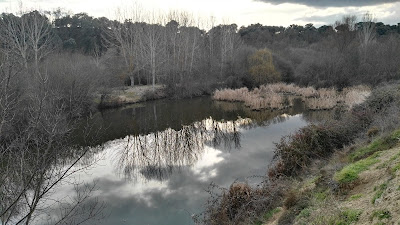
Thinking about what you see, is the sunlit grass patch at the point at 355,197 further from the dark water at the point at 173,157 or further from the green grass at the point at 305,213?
the dark water at the point at 173,157

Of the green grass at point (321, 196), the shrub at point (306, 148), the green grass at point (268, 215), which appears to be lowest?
the green grass at point (268, 215)

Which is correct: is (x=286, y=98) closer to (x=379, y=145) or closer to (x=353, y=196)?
(x=379, y=145)

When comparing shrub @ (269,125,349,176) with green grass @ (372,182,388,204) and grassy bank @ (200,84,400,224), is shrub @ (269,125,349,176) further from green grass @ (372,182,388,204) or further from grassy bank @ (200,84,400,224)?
green grass @ (372,182,388,204)

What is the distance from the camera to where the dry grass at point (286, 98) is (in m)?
22.7

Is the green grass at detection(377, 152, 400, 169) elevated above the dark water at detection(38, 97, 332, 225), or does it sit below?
above

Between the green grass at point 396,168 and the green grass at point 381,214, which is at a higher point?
the green grass at point 396,168

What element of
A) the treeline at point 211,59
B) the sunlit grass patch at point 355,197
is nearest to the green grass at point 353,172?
the sunlit grass patch at point 355,197

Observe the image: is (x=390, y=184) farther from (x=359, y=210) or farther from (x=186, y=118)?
(x=186, y=118)

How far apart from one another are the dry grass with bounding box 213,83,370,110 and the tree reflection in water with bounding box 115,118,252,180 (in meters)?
5.07

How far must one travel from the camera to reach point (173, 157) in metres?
13.5

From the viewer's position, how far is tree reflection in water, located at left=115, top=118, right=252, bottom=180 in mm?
12289

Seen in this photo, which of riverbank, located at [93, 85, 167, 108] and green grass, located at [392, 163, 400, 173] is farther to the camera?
riverbank, located at [93, 85, 167, 108]

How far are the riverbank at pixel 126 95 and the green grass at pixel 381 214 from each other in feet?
80.4

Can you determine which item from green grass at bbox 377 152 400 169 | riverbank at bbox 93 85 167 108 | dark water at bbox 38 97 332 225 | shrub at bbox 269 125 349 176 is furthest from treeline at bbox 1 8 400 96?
green grass at bbox 377 152 400 169
